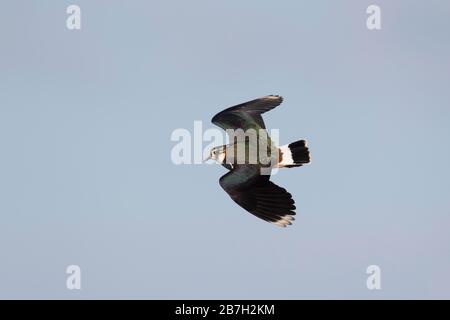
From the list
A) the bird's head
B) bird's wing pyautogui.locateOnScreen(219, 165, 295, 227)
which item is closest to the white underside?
bird's wing pyautogui.locateOnScreen(219, 165, 295, 227)

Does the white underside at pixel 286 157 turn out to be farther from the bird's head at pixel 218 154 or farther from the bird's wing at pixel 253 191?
the bird's head at pixel 218 154

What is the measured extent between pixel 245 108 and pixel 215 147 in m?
1.16

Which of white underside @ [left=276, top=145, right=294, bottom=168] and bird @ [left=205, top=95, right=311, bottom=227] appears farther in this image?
white underside @ [left=276, top=145, right=294, bottom=168]

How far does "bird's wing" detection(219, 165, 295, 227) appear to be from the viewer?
1981cm

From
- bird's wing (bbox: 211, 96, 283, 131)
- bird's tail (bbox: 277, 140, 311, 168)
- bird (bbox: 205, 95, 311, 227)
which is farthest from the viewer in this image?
bird's wing (bbox: 211, 96, 283, 131)

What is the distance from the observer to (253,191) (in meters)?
20.0

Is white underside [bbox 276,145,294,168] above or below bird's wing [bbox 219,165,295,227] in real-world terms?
above

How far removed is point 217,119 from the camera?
20.5 meters

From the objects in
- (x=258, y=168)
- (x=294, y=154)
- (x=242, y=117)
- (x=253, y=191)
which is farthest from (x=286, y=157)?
(x=242, y=117)

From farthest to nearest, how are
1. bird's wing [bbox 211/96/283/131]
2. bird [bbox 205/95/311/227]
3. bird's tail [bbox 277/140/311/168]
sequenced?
bird's wing [bbox 211/96/283/131]
bird's tail [bbox 277/140/311/168]
bird [bbox 205/95/311/227]

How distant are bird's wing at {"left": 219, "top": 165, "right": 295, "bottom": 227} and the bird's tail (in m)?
0.47

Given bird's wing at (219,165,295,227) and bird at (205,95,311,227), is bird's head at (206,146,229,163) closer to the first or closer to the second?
bird at (205,95,311,227)

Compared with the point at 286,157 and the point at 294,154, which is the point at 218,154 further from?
the point at 294,154
